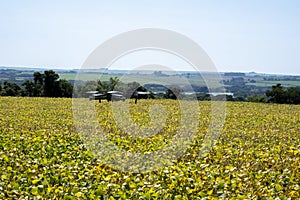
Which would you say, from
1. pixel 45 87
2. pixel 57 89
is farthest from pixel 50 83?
pixel 57 89

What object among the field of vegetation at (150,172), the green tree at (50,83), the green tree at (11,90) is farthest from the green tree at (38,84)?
the field of vegetation at (150,172)

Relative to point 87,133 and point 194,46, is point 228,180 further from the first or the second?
point 87,133

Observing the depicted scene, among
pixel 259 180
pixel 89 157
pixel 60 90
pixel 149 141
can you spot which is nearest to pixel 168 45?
pixel 149 141

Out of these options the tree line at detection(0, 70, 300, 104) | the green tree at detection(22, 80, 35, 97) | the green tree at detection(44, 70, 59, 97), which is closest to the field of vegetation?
the tree line at detection(0, 70, 300, 104)

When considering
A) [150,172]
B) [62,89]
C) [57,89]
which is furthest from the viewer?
[62,89]

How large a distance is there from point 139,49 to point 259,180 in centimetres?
622

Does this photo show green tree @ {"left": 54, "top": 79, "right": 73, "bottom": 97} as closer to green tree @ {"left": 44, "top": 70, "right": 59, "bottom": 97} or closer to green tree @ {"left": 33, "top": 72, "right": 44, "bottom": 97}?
green tree @ {"left": 44, "top": 70, "right": 59, "bottom": 97}

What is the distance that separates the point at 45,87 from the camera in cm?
4856

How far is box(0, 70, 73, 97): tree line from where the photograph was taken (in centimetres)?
4831

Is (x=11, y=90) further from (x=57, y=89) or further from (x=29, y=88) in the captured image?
(x=57, y=89)

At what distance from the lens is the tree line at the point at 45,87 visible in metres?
48.3

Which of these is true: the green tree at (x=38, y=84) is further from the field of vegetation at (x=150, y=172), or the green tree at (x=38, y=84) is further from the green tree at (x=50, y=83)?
the field of vegetation at (x=150, y=172)

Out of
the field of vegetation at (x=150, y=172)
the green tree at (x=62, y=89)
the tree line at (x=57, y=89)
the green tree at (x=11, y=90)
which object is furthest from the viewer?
the green tree at (x=11, y=90)

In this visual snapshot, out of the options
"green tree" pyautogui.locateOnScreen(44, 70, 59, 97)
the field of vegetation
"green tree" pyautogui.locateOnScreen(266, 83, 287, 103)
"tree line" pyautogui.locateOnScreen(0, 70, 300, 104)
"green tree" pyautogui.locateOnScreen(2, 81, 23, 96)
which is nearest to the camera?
the field of vegetation
